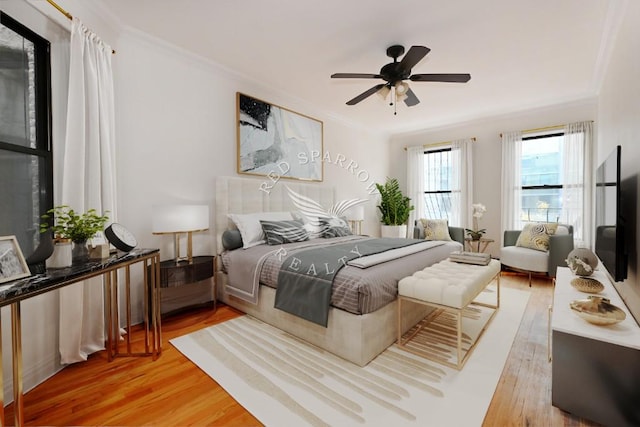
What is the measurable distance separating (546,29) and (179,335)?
176 inches

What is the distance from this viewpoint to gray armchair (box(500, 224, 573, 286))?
390 centimetres

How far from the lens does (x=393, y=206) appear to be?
6.01 metres

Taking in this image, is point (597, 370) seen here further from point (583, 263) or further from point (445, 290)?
point (583, 263)

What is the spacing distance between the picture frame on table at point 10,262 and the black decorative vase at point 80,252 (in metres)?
0.40

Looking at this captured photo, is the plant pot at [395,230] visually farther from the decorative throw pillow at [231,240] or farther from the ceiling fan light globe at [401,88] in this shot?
the decorative throw pillow at [231,240]

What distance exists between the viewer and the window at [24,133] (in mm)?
1758

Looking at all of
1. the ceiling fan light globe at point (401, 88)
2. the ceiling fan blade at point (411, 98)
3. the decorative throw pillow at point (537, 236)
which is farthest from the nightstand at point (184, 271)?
the decorative throw pillow at point (537, 236)

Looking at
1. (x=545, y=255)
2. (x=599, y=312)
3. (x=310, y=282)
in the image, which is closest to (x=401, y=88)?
(x=310, y=282)

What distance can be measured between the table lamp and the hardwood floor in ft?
3.30

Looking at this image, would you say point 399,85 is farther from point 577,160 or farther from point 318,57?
point 577,160

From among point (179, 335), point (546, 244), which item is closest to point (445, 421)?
point (179, 335)

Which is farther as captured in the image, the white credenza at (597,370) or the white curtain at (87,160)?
the white curtain at (87,160)

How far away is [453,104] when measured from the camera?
4738 millimetres

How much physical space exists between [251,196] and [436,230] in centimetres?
344
